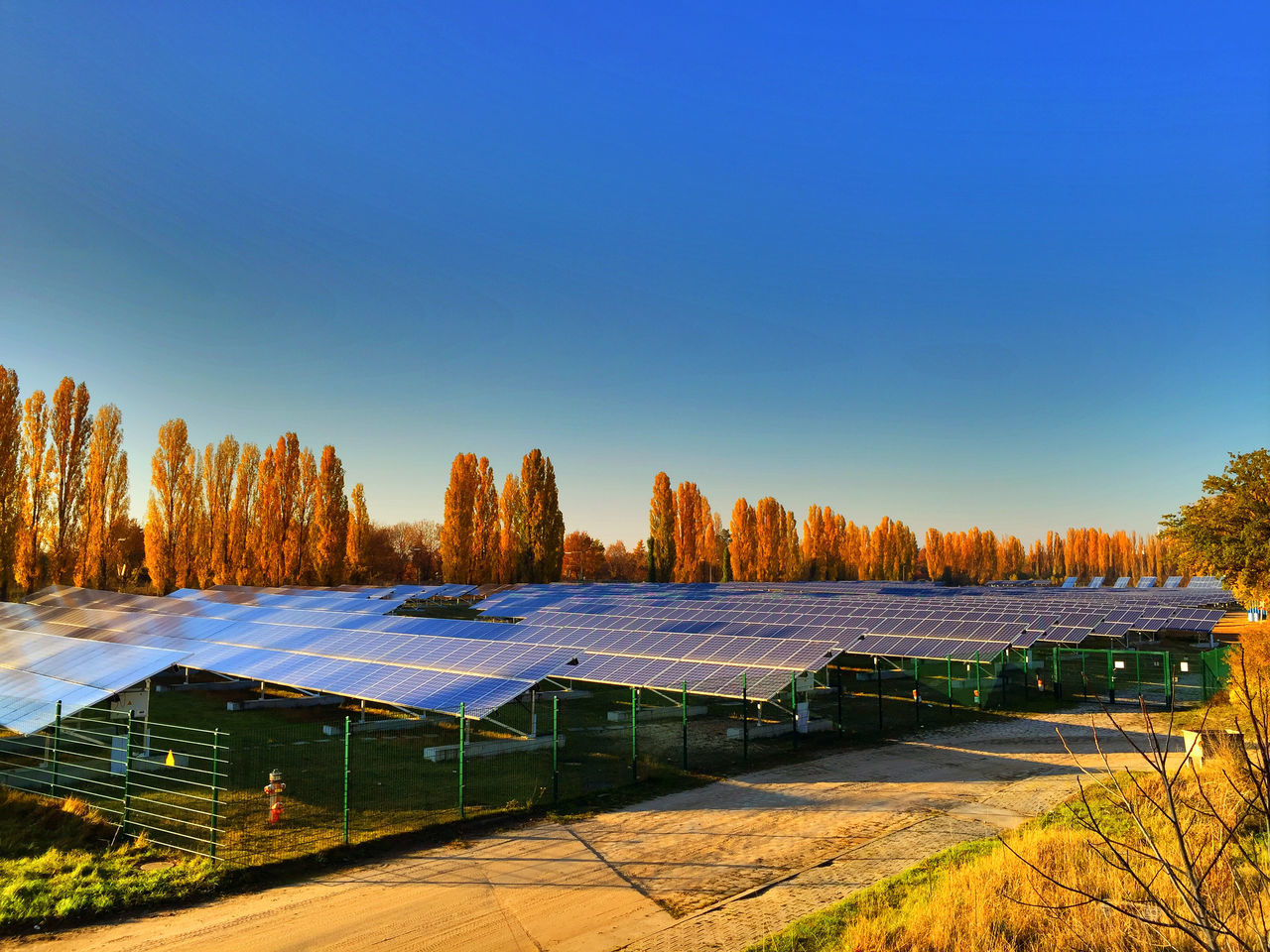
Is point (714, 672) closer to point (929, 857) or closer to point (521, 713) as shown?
point (521, 713)

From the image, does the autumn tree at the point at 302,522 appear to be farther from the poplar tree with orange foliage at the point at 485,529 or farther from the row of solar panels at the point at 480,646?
the row of solar panels at the point at 480,646

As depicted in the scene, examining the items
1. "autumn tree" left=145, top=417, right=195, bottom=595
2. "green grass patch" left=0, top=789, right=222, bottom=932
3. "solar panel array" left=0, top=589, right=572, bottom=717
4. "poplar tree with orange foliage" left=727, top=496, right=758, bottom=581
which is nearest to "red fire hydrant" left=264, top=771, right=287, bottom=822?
"green grass patch" left=0, top=789, right=222, bottom=932

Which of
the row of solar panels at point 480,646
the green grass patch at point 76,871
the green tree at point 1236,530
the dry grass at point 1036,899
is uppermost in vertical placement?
the green tree at point 1236,530

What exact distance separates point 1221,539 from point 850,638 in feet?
47.4

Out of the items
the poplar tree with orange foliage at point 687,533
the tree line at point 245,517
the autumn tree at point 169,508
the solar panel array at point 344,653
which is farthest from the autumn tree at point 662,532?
the solar panel array at point 344,653

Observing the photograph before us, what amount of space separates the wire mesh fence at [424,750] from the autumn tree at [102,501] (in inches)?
1212

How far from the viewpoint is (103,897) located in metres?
8.98

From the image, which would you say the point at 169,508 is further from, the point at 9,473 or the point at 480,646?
the point at 480,646

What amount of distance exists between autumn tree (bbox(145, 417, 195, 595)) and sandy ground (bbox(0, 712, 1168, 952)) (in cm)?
5423

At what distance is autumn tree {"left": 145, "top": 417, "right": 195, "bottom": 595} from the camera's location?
5503 centimetres

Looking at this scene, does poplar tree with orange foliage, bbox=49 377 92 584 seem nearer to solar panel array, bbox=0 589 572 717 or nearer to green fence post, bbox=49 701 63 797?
solar panel array, bbox=0 589 572 717

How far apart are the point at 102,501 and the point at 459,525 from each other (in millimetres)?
26864

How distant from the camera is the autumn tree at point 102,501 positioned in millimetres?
48188

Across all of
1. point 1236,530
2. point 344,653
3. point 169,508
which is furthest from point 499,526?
point 1236,530
